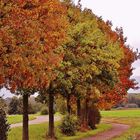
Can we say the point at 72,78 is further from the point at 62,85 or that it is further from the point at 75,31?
the point at 75,31

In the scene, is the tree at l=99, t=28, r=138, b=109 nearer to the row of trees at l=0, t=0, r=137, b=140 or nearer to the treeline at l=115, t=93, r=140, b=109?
the row of trees at l=0, t=0, r=137, b=140

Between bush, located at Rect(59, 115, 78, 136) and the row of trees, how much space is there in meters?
1.79

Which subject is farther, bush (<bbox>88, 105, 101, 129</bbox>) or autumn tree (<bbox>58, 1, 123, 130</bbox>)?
bush (<bbox>88, 105, 101, 129</bbox>)

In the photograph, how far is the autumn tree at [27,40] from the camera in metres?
24.4

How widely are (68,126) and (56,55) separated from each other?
1582 centimetres

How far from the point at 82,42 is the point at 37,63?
1620 centimetres

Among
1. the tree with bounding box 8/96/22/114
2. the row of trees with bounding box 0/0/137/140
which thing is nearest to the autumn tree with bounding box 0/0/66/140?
the row of trees with bounding box 0/0/137/140

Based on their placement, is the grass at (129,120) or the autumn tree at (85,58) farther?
the grass at (129,120)

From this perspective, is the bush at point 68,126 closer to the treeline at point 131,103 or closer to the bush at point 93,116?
the bush at point 93,116

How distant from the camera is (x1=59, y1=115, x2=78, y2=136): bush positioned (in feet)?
143

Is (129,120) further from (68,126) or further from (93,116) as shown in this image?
(68,126)

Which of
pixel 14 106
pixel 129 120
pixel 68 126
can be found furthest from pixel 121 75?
pixel 14 106

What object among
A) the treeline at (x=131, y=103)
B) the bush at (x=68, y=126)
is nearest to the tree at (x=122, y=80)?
the bush at (x=68, y=126)

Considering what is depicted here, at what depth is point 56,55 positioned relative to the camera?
28.9 m
